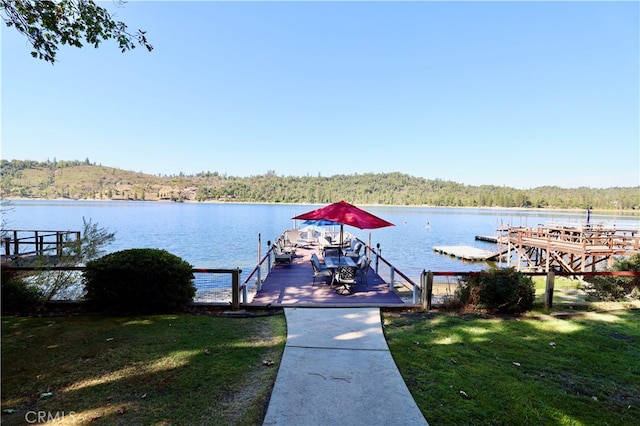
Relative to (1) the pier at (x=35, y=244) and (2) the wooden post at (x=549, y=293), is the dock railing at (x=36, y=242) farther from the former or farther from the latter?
(2) the wooden post at (x=549, y=293)

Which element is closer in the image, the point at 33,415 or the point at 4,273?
the point at 33,415

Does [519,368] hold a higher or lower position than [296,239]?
higher

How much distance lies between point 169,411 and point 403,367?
8.60ft

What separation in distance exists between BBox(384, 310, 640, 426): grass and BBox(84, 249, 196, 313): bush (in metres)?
4.08

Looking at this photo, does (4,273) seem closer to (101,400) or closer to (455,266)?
(101,400)

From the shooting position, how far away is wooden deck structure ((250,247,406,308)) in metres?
7.28

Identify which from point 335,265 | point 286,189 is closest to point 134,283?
point 335,265

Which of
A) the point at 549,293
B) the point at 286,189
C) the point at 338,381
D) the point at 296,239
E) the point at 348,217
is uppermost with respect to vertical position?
the point at 286,189

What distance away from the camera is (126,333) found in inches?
200

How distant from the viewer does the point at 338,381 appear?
12.0 feet

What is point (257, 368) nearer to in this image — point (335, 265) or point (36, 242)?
point (335, 265)

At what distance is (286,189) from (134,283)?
5702 inches

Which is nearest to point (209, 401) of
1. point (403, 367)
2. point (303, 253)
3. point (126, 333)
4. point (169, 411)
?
point (169, 411)

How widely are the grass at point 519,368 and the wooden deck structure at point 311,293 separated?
1.49m
